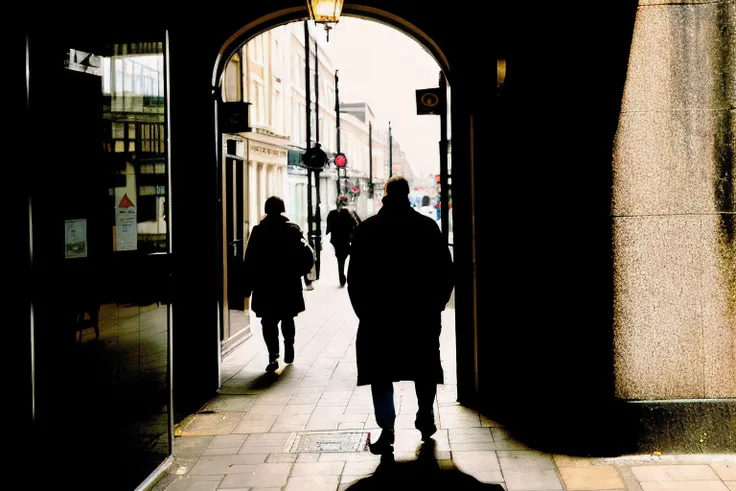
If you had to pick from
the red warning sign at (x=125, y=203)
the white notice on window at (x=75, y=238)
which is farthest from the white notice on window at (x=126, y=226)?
the white notice on window at (x=75, y=238)

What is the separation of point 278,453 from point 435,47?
148 inches

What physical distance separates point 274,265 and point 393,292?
287 cm

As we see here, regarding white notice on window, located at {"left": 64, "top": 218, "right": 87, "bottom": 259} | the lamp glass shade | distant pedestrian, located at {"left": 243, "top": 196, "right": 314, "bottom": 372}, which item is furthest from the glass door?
distant pedestrian, located at {"left": 243, "top": 196, "right": 314, "bottom": 372}

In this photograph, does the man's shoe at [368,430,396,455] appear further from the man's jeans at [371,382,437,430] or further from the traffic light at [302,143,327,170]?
the traffic light at [302,143,327,170]

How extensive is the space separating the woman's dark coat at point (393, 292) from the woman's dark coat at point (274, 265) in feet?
8.63

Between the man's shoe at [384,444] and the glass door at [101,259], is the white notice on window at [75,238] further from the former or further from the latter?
the man's shoe at [384,444]

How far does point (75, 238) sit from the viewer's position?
350 cm

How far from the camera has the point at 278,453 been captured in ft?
16.2

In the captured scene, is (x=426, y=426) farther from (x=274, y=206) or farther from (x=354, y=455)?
(x=274, y=206)

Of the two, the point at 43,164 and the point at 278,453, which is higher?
the point at 43,164

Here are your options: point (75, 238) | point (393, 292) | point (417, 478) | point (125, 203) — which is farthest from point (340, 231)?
point (75, 238)

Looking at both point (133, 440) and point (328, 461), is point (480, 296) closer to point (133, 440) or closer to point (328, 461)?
point (328, 461)

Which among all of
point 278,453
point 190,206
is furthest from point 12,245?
point 190,206

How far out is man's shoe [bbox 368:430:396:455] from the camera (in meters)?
4.79
